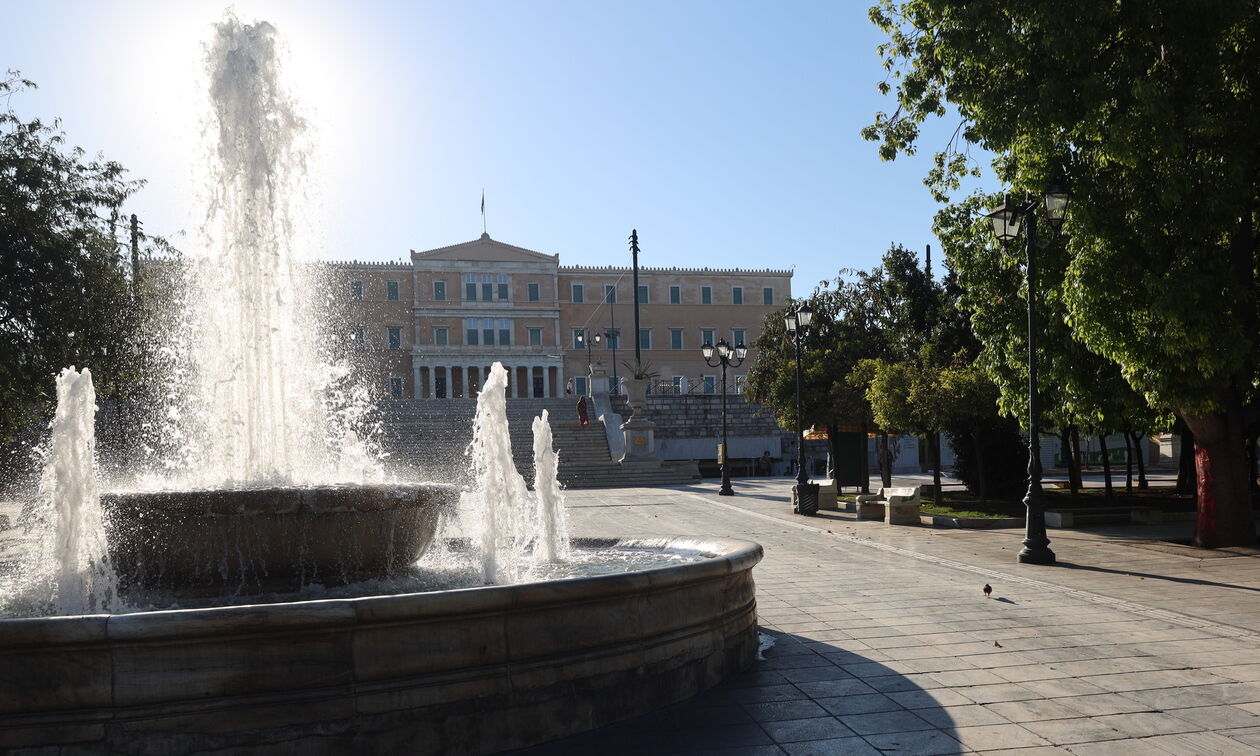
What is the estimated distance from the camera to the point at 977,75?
12.1 meters

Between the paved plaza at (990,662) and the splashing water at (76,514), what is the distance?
3.08m

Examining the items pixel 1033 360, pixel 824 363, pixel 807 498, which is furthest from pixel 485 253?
pixel 1033 360

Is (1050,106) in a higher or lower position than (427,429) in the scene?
higher

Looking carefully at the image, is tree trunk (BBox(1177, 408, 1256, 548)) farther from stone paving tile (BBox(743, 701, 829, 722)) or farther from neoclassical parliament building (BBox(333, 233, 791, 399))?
neoclassical parliament building (BBox(333, 233, 791, 399))

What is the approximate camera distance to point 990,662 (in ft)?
21.4

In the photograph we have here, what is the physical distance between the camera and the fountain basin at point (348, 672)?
405cm

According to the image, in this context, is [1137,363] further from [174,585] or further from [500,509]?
[174,585]

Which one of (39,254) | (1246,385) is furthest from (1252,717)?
(39,254)

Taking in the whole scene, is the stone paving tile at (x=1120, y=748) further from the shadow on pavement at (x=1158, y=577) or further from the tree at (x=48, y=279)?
the tree at (x=48, y=279)

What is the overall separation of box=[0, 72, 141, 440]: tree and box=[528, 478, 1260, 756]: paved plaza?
12.9 m

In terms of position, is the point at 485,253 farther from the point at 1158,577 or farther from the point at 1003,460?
the point at 1158,577

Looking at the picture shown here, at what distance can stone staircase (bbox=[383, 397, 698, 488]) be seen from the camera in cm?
3066

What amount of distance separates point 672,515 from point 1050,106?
11.5 metres

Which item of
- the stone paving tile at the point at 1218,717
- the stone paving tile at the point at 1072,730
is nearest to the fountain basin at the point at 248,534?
the stone paving tile at the point at 1072,730
